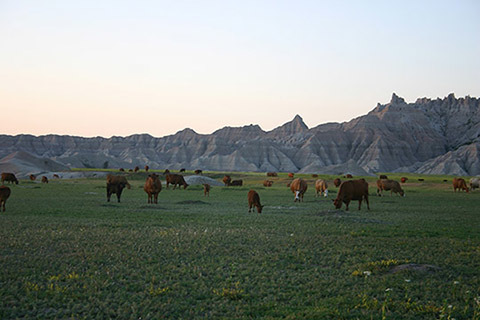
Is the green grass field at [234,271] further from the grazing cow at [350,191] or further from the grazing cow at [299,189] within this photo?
the grazing cow at [299,189]

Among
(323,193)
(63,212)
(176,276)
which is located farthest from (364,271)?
(323,193)

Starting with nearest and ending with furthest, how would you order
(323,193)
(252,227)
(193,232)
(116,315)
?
(116,315), (193,232), (252,227), (323,193)

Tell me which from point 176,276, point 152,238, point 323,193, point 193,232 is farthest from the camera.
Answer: point 323,193

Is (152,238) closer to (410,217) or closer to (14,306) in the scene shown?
(14,306)

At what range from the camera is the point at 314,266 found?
38.2 feet

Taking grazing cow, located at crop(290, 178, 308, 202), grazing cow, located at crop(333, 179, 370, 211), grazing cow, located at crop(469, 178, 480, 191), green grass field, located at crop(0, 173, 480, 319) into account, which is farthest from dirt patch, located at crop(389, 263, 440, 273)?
grazing cow, located at crop(469, 178, 480, 191)

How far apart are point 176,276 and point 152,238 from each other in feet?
17.6

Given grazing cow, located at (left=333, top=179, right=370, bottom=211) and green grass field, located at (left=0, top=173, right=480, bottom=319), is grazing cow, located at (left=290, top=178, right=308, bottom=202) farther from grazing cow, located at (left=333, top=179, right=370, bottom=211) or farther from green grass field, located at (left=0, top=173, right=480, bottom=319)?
green grass field, located at (left=0, top=173, right=480, bottom=319)

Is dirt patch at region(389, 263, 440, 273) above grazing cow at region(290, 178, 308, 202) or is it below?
below

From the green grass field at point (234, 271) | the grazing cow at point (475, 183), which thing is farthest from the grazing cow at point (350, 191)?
the grazing cow at point (475, 183)

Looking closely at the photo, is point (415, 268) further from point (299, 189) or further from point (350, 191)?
point (299, 189)

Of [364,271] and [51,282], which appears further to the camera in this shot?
[364,271]

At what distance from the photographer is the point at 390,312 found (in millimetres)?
8109

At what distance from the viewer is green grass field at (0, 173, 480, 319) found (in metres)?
8.17
